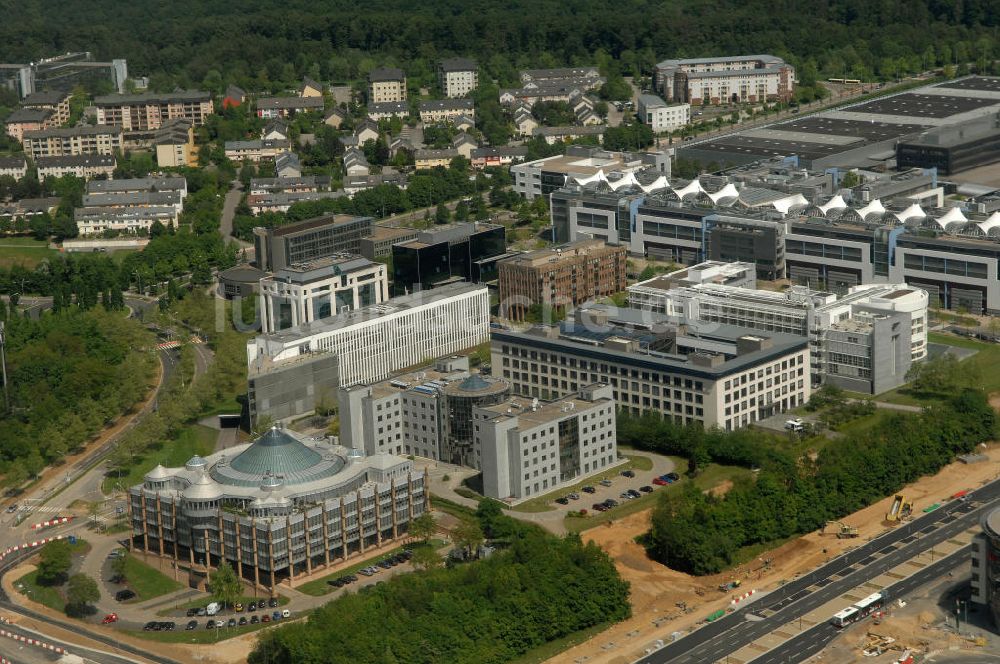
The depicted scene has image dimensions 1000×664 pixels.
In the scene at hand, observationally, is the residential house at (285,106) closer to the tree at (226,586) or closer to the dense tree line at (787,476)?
the dense tree line at (787,476)

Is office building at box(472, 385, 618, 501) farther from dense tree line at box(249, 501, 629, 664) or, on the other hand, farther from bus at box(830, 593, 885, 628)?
bus at box(830, 593, 885, 628)

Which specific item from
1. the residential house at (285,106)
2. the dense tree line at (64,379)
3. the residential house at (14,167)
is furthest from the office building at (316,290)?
the residential house at (285,106)

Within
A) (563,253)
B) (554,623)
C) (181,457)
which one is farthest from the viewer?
(563,253)

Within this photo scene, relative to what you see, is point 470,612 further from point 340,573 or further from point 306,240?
point 306,240

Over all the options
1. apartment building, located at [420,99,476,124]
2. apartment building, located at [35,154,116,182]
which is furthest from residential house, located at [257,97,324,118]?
apartment building, located at [35,154,116,182]

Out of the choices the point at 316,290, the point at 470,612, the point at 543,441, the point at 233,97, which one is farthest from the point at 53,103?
the point at 470,612

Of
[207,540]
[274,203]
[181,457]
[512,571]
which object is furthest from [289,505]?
[274,203]

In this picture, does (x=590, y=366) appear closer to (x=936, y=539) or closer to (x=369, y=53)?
(x=936, y=539)
